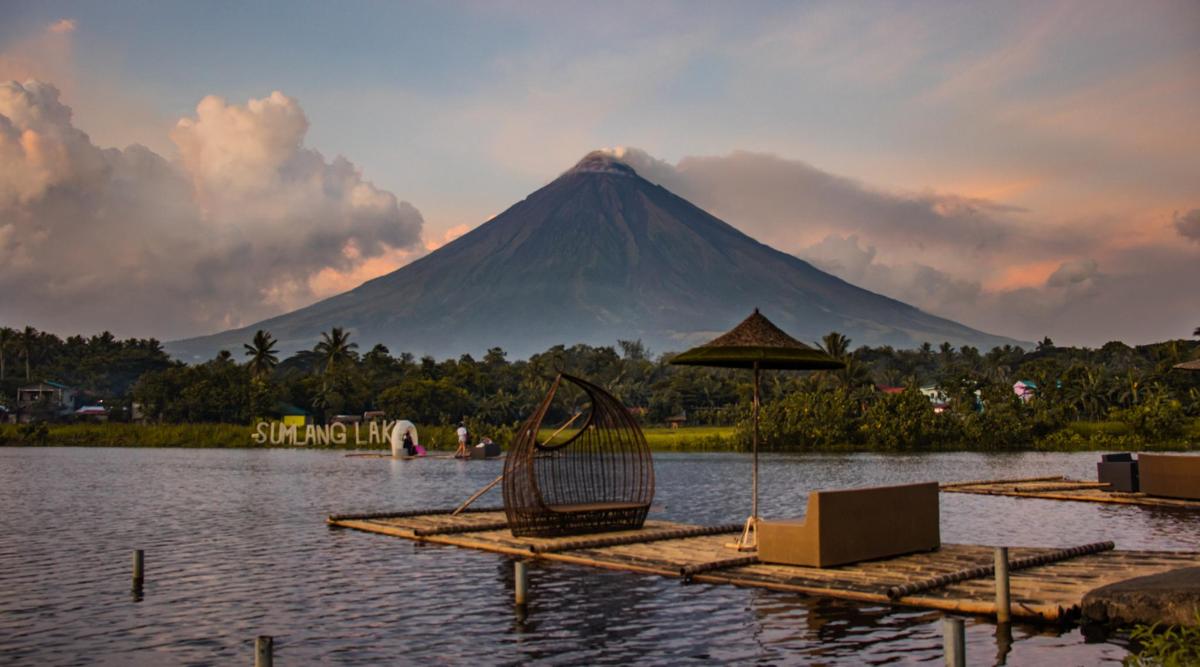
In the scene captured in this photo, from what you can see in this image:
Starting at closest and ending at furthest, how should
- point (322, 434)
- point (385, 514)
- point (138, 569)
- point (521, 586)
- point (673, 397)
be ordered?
point (521, 586), point (138, 569), point (385, 514), point (322, 434), point (673, 397)

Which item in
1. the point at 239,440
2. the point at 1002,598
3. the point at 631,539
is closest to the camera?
the point at 1002,598

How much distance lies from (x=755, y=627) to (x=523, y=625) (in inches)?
94.9

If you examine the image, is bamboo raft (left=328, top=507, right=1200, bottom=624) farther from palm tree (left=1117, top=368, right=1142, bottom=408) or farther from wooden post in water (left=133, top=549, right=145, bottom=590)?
palm tree (left=1117, top=368, right=1142, bottom=408)

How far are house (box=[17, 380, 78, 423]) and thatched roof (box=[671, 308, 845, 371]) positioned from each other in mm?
110746

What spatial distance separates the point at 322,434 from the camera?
73.4 m

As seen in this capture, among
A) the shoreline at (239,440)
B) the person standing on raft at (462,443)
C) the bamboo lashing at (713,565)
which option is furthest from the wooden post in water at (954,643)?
the shoreline at (239,440)

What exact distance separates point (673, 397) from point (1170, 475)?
69768mm

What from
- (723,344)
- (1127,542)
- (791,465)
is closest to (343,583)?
(723,344)

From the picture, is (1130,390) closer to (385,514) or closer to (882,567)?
(385,514)

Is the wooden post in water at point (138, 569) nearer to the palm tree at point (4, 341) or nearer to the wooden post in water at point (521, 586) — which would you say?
the wooden post in water at point (521, 586)

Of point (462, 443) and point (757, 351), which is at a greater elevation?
point (757, 351)

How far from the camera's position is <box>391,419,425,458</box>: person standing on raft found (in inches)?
2240

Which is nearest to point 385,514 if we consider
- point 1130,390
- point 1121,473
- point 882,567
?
point 882,567

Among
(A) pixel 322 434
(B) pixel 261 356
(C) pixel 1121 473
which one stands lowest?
(C) pixel 1121 473
